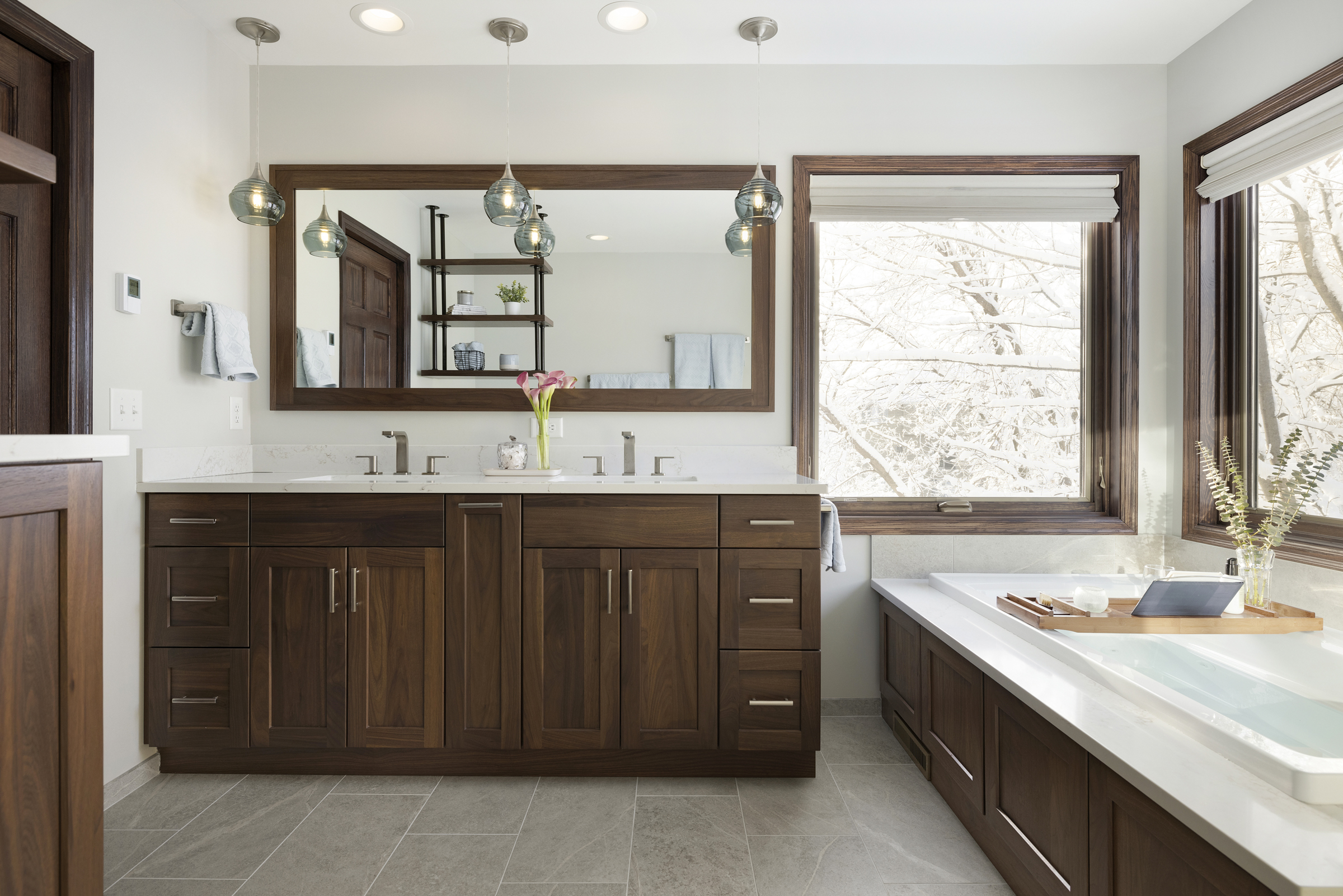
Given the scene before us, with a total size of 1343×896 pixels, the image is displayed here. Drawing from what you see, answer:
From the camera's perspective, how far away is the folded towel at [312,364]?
2.74 meters

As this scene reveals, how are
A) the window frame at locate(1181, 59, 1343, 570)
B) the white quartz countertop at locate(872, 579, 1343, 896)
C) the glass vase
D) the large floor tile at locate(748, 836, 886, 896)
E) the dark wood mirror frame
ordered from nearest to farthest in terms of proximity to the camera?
the white quartz countertop at locate(872, 579, 1343, 896) < the large floor tile at locate(748, 836, 886, 896) < the glass vase < the window frame at locate(1181, 59, 1343, 570) < the dark wood mirror frame

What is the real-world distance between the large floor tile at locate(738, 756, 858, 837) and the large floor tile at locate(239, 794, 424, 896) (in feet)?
3.05

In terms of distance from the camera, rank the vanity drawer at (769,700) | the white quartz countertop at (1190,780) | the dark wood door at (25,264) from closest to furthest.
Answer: the white quartz countertop at (1190,780), the dark wood door at (25,264), the vanity drawer at (769,700)

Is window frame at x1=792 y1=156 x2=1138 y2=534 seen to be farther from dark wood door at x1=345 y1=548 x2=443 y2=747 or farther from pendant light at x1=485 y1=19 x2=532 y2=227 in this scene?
dark wood door at x1=345 y1=548 x2=443 y2=747

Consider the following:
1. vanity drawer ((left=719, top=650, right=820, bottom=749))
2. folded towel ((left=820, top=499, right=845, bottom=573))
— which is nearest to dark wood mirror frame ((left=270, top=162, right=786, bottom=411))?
folded towel ((left=820, top=499, right=845, bottom=573))

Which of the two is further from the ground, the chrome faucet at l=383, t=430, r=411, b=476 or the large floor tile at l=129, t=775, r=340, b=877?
the chrome faucet at l=383, t=430, r=411, b=476

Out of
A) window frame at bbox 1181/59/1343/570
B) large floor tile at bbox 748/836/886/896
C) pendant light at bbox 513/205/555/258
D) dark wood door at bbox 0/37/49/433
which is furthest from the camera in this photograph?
pendant light at bbox 513/205/555/258

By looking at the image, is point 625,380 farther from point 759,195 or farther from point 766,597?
point 766,597

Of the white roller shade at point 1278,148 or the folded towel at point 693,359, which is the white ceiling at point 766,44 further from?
the folded towel at point 693,359

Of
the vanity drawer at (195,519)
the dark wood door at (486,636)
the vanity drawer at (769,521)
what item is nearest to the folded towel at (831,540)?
the vanity drawer at (769,521)

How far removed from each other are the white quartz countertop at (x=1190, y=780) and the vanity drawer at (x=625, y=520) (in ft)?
2.60

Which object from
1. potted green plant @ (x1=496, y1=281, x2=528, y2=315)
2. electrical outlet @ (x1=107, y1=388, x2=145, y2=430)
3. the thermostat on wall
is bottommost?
electrical outlet @ (x1=107, y1=388, x2=145, y2=430)

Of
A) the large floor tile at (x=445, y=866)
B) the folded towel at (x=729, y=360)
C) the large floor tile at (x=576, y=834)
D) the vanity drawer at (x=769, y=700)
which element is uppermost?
the folded towel at (x=729, y=360)

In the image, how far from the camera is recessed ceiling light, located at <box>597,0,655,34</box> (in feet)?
7.64
